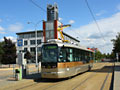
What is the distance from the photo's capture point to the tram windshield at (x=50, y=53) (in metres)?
13.1

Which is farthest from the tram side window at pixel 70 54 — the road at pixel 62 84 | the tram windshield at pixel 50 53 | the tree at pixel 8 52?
the tree at pixel 8 52

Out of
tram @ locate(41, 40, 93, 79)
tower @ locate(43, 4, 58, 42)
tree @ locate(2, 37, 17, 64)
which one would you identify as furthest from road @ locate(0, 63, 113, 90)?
Result: tower @ locate(43, 4, 58, 42)

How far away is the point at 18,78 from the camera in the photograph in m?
13.6

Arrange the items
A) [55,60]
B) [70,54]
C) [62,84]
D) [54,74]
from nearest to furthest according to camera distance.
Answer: [62,84], [54,74], [55,60], [70,54]

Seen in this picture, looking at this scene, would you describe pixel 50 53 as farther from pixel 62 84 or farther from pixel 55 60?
pixel 62 84

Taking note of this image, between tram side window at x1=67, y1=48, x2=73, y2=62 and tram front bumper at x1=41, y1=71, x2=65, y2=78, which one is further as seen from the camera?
tram side window at x1=67, y1=48, x2=73, y2=62

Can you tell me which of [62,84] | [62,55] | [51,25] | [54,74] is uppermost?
[51,25]

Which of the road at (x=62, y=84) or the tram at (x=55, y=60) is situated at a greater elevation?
the tram at (x=55, y=60)

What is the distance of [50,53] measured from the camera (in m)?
13.3

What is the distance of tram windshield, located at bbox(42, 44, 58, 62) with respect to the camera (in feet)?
43.1

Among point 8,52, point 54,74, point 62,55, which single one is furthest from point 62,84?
point 8,52

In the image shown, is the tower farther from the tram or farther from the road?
the road

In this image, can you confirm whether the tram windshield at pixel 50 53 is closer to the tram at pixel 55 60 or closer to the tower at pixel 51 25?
the tram at pixel 55 60

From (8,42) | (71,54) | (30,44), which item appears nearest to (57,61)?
(71,54)
